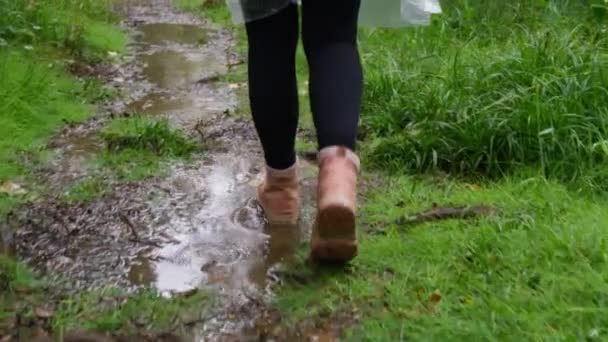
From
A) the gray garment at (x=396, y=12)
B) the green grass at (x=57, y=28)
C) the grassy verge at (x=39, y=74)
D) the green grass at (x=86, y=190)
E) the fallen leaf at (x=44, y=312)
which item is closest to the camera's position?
the fallen leaf at (x=44, y=312)

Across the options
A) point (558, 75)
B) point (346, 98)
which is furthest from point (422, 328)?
point (558, 75)

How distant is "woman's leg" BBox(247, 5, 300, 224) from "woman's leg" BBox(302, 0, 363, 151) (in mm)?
65

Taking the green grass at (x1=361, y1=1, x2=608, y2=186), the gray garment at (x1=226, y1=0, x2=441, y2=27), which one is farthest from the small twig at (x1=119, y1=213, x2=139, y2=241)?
the green grass at (x1=361, y1=1, x2=608, y2=186)

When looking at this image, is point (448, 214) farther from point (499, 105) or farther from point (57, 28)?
point (57, 28)

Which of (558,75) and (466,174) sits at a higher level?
(558,75)

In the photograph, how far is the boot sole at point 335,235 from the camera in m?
1.66

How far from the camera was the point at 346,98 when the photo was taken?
5.88 feet

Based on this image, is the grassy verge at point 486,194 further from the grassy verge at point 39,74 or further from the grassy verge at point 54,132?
the grassy verge at point 39,74

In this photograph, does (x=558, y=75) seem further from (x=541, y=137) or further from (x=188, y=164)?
(x=188, y=164)

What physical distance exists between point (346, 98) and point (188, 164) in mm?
1097

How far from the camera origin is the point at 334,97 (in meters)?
1.79

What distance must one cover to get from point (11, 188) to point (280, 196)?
96 centimetres

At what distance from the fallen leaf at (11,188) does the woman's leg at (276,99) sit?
0.86 metres

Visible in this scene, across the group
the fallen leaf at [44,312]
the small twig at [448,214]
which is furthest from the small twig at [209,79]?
the fallen leaf at [44,312]
